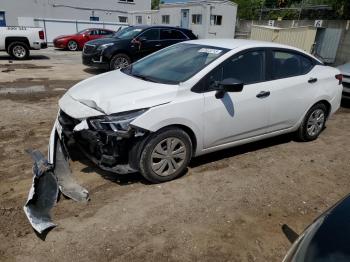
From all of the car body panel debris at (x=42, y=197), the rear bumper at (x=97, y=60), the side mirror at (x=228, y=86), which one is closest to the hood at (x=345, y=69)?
the side mirror at (x=228, y=86)

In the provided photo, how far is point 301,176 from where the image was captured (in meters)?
4.61

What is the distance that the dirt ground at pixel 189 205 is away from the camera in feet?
10.0

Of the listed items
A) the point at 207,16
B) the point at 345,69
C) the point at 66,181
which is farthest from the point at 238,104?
the point at 207,16

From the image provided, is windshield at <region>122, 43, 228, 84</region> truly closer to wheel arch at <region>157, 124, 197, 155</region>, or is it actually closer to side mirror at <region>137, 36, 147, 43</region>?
wheel arch at <region>157, 124, 197, 155</region>

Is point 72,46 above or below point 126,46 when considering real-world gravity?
below

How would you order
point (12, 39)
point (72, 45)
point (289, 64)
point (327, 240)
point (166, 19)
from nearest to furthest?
point (327, 240) → point (289, 64) → point (12, 39) → point (72, 45) → point (166, 19)

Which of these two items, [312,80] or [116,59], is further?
[116,59]

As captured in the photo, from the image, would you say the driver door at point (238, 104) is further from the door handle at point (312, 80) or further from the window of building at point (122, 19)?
the window of building at point (122, 19)

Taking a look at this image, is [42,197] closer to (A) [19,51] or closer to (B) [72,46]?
(A) [19,51]

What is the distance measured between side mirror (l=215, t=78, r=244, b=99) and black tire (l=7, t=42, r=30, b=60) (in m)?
13.1

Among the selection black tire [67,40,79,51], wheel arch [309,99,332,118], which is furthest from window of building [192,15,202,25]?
wheel arch [309,99,332,118]

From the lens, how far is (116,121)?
374 cm

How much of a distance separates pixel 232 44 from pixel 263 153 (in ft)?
5.47

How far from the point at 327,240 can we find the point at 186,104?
7.91 ft
